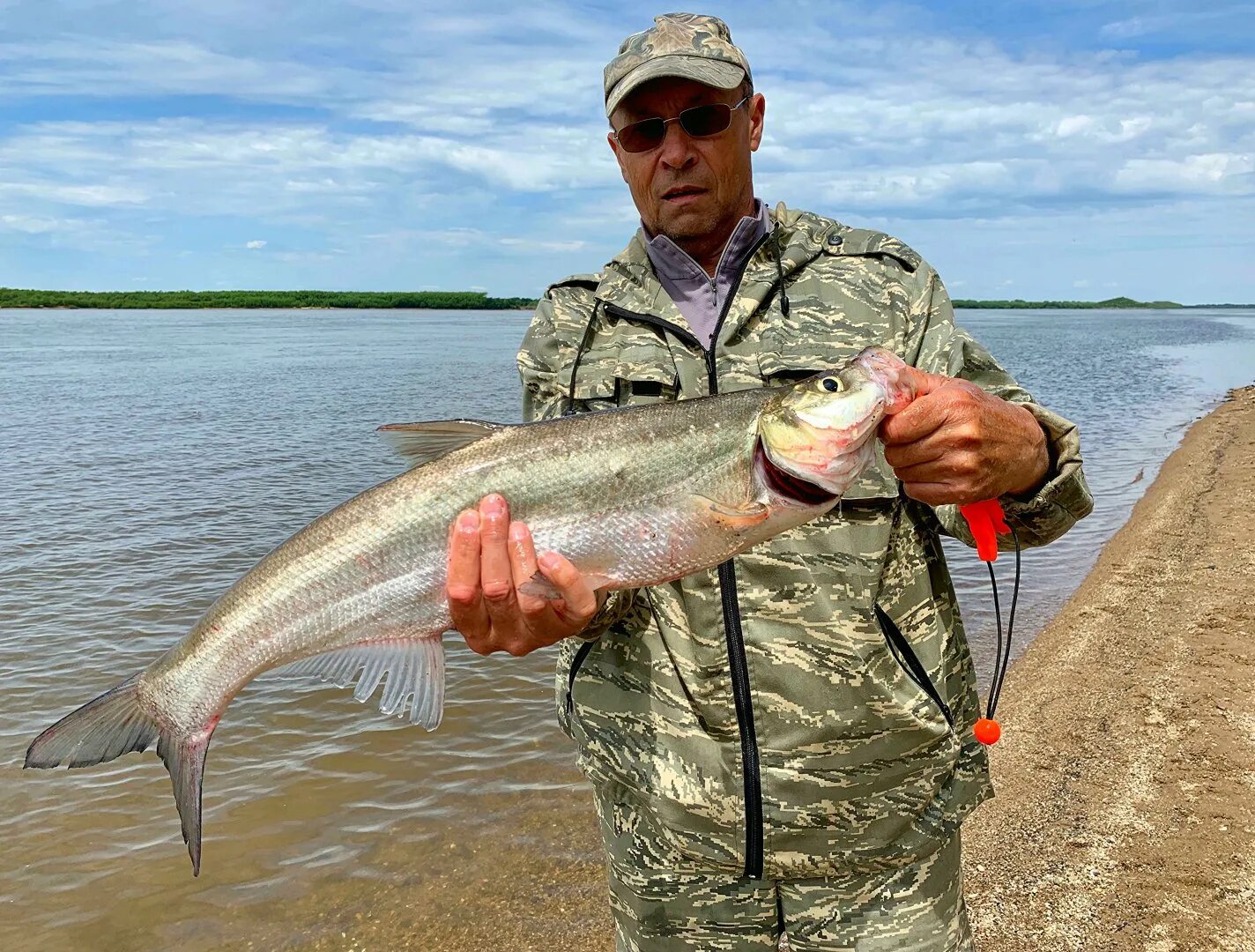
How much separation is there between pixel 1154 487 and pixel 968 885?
14.5m

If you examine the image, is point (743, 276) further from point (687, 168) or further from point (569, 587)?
point (569, 587)

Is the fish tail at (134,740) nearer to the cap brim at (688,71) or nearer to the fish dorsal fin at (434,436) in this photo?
the fish dorsal fin at (434,436)

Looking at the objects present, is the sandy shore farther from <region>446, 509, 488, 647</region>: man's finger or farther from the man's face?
the man's face

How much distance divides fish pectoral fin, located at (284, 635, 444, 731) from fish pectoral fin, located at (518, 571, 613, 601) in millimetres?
516

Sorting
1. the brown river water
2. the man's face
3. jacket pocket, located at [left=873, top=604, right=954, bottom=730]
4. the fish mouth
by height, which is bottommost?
the brown river water

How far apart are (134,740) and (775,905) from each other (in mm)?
2233

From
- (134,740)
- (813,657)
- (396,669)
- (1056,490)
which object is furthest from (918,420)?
(134,740)

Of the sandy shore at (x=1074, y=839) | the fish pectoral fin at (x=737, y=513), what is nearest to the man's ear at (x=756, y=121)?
the fish pectoral fin at (x=737, y=513)

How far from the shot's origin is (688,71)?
3314mm

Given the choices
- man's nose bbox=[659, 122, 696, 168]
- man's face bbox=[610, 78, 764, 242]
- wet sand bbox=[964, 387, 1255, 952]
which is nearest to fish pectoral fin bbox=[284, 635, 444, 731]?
man's face bbox=[610, 78, 764, 242]

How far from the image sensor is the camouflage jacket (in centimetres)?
285

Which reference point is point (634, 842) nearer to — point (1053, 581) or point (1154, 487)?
point (1053, 581)

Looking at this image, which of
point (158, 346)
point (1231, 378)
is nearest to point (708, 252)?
point (1231, 378)

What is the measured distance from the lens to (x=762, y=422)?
2861 millimetres
